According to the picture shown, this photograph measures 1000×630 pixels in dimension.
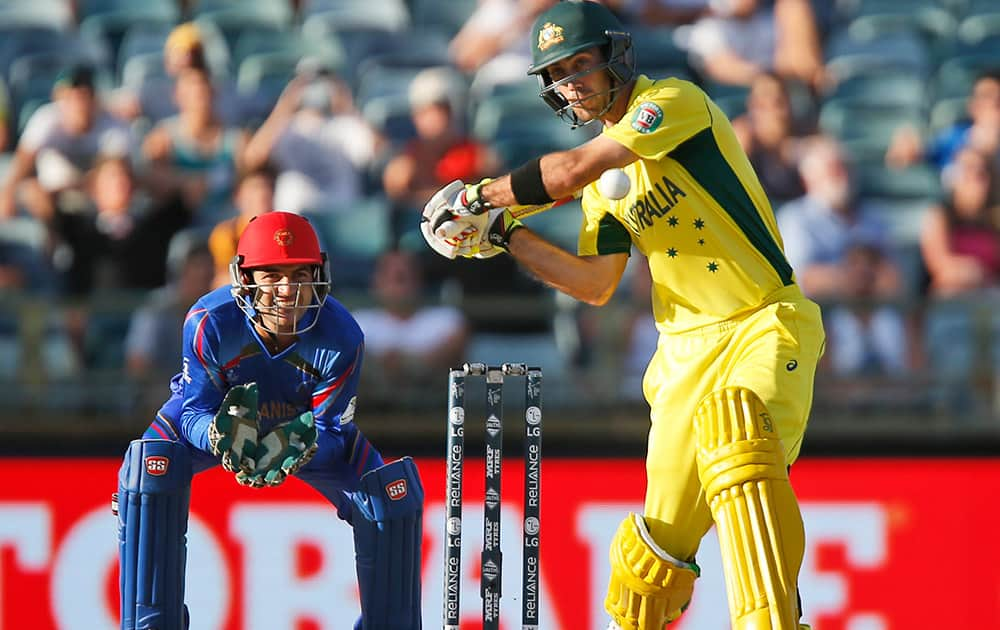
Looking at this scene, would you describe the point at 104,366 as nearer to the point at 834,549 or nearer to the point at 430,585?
the point at 430,585

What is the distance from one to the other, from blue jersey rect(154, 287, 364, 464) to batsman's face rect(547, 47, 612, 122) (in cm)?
102

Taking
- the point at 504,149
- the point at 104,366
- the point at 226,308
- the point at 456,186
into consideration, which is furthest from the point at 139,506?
the point at 504,149

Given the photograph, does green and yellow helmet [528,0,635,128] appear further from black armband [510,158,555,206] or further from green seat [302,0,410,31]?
green seat [302,0,410,31]

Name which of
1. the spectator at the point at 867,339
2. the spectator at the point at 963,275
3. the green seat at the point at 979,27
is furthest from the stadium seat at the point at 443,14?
the spectator at the point at 867,339

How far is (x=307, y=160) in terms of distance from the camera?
852 centimetres

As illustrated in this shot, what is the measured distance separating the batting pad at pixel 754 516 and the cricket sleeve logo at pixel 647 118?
32.1 inches

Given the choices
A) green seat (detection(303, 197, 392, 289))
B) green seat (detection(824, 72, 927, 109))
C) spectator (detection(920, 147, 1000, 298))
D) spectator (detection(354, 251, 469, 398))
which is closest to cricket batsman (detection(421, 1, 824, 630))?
spectator (detection(354, 251, 469, 398))

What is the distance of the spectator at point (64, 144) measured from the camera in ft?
27.8

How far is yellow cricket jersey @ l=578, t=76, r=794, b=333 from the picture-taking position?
4641mm

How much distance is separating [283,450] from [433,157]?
4.06 meters

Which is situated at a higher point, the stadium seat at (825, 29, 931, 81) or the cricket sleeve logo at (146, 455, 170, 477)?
the stadium seat at (825, 29, 931, 81)

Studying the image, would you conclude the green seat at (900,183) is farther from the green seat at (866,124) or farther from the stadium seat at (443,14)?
the stadium seat at (443,14)

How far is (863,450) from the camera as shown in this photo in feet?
22.9

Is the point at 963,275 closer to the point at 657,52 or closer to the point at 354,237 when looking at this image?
the point at 657,52
